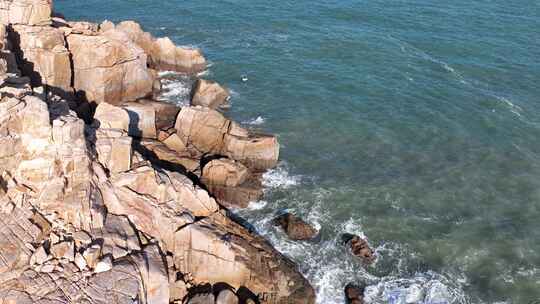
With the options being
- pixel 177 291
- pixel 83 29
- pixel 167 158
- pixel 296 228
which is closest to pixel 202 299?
pixel 177 291

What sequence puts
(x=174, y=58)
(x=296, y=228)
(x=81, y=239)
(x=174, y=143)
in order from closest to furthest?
(x=81, y=239)
(x=296, y=228)
(x=174, y=143)
(x=174, y=58)

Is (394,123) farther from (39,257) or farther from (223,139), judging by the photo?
(39,257)

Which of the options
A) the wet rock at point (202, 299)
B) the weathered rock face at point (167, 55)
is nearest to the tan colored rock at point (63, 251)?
the wet rock at point (202, 299)

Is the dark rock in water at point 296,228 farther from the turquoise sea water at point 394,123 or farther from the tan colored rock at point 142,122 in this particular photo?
the tan colored rock at point 142,122

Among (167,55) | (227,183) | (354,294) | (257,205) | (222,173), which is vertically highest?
(167,55)

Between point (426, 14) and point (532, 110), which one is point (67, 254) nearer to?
point (532, 110)

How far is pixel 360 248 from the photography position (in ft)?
176

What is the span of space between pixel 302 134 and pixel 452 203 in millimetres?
21138

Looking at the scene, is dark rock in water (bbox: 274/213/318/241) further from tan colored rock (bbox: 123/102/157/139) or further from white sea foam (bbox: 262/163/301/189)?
tan colored rock (bbox: 123/102/157/139)

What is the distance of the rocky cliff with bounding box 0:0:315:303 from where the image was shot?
127ft

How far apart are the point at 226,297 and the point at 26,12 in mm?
45677

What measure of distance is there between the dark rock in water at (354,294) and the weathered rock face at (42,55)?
41.0 m

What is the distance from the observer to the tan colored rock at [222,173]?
58.6 meters

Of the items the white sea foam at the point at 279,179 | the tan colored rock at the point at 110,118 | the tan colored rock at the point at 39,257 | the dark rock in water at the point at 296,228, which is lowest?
the dark rock in water at the point at 296,228
